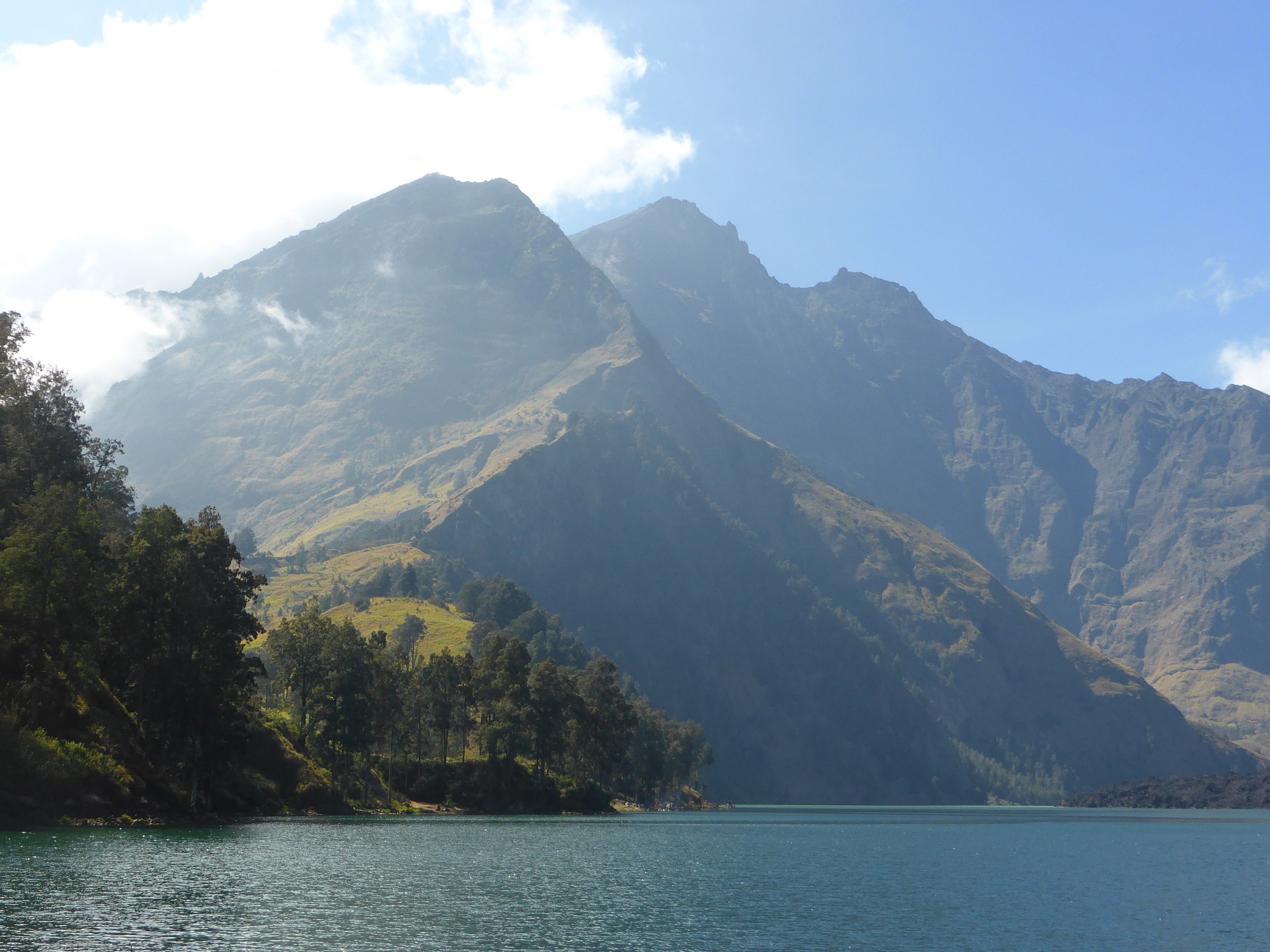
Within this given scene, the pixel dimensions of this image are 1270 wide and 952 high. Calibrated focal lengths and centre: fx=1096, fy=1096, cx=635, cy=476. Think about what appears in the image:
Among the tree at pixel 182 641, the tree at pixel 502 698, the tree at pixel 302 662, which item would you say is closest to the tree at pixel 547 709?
the tree at pixel 502 698

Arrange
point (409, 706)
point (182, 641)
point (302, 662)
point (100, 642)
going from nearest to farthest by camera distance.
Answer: point (100, 642), point (182, 641), point (302, 662), point (409, 706)

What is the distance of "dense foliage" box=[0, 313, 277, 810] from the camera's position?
94812 mm

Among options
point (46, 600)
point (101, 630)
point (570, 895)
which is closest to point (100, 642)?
point (101, 630)

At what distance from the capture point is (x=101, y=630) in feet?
352

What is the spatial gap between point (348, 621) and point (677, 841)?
7431 centimetres

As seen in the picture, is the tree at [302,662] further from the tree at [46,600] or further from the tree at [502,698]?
the tree at [46,600]

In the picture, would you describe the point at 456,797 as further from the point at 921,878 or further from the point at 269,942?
the point at 269,942

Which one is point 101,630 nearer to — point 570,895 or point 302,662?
point 302,662

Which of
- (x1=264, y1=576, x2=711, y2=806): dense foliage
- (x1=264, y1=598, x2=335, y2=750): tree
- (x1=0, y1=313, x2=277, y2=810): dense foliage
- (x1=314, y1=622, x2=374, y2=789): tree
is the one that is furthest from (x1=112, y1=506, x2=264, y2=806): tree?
(x1=264, y1=598, x2=335, y2=750): tree

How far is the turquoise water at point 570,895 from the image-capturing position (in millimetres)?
52344

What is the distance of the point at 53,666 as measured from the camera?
101500mm

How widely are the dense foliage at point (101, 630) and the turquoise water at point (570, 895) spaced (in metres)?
8.20

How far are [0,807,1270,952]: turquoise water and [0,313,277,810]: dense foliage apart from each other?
26.9 feet

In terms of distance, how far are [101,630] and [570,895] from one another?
203 ft
